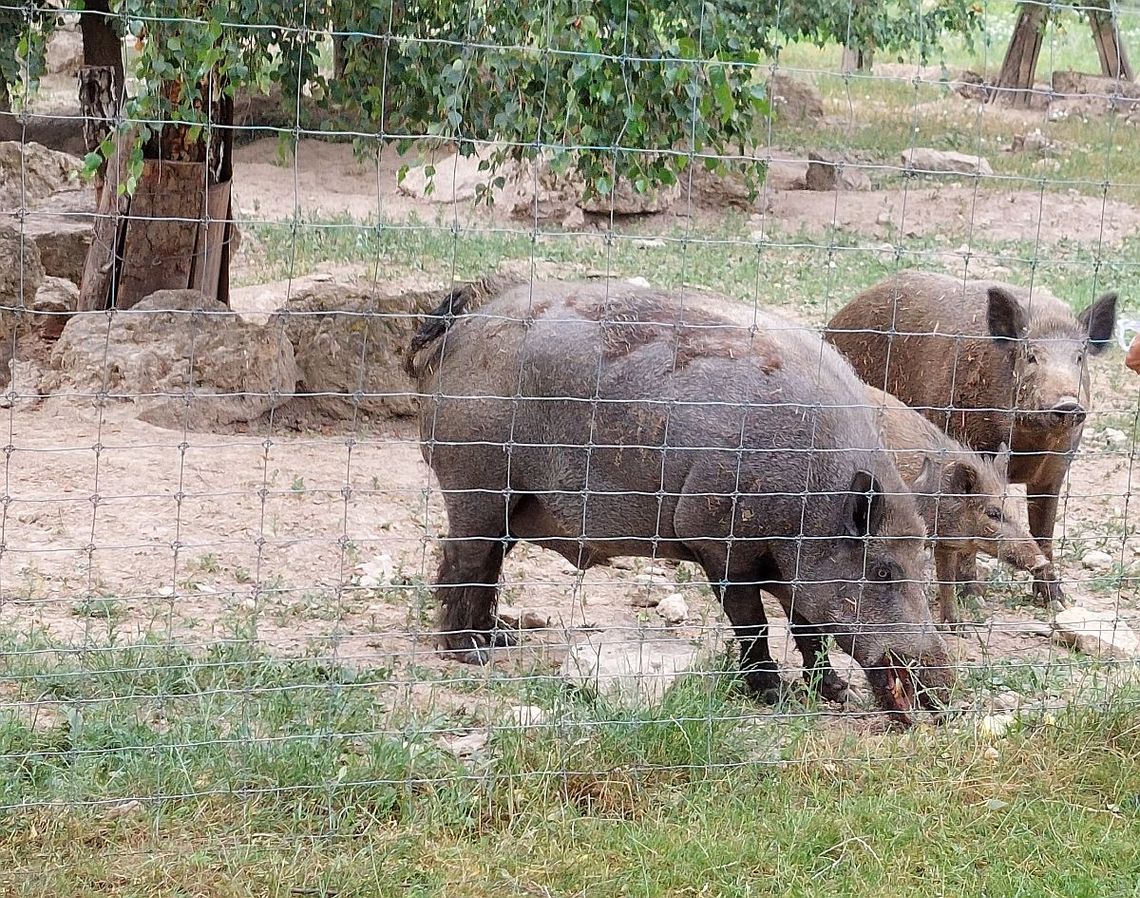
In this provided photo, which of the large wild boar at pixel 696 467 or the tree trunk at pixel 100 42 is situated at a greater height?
the tree trunk at pixel 100 42

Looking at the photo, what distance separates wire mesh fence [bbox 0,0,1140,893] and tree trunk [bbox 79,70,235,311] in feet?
0.09

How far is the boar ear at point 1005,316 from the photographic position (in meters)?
6.39

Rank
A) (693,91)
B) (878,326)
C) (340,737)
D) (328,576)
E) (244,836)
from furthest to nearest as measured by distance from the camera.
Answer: (878,326)
(328,576)
(693,91)
(340,737)
(244,836)

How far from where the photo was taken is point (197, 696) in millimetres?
4312

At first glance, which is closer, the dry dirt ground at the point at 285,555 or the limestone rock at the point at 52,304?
the dry dirt ground at the point at 285,555

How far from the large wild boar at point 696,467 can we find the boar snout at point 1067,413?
1.18 metres

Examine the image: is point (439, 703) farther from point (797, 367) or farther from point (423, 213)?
point (423, 213)

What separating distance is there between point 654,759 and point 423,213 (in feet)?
36.1

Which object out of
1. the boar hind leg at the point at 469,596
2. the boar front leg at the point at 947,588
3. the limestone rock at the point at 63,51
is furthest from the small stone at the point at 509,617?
the limestone rock at the point at 63,51

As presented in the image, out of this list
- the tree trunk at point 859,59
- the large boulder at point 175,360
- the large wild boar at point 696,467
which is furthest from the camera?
the tree trunk at point 859,59

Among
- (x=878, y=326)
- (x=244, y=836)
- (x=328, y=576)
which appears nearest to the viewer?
(x=244, y=836)

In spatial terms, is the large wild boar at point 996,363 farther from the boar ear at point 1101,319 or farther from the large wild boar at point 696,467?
the large wild boar at point 696,467

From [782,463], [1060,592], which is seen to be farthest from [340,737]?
[1060,592]

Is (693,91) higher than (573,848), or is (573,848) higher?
(693,91)
